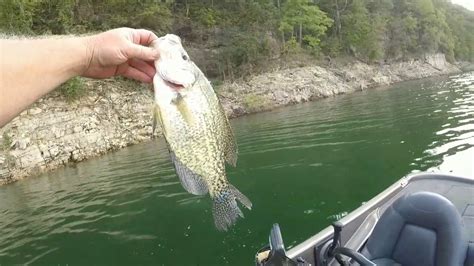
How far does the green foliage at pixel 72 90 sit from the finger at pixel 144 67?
1011 inches

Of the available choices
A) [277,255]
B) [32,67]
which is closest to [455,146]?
[277,255]

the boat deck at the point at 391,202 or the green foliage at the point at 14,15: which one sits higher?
the green foliage at the point at 14,15

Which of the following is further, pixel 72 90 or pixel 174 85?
pixel 72 90

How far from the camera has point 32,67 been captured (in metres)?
2.09

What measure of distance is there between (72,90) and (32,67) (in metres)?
26.5

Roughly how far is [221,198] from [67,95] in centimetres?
2632

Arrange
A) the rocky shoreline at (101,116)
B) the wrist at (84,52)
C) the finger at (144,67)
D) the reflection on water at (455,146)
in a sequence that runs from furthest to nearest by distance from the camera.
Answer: the rocky shoreline at (101,116)
the reflection on water at (455,146)
the finger at (144,67)
the wrist at (84,52)

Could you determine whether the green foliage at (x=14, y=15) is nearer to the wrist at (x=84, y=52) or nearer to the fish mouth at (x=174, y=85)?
the wrist at (x=84, y=52)

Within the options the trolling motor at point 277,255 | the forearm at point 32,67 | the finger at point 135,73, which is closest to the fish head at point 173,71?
the finger at point 135,73

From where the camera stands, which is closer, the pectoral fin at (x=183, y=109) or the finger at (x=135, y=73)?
the pectoral fin at (x=183, y=109)

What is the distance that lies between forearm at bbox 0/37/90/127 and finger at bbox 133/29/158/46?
1.12ft

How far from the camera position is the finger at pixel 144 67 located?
2766 mm

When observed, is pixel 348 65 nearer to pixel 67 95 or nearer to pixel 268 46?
pixel 268 46

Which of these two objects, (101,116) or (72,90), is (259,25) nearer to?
(101,116)
